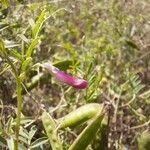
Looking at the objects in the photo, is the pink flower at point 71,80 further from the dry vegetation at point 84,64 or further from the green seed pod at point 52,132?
the green seed pod at point 52,132

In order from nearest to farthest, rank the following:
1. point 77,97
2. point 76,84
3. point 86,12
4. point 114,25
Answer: point 76,84 → point 77,97 → point 114,25 → point 86,12

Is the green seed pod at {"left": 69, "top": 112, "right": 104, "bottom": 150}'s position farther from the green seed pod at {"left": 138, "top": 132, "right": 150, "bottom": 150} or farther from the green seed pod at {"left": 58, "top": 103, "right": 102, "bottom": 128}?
the green seed pod at {"left": 138, "top": 132, "right": 150, "bottom": 150}

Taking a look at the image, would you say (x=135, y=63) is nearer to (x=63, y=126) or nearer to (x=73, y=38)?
(x=73, y=38)

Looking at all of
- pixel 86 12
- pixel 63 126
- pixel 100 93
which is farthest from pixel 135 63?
pixel 63 126

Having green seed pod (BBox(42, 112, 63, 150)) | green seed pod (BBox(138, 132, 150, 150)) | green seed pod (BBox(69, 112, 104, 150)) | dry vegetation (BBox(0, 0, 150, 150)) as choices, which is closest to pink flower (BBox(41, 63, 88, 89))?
dry vegetation (BBox(0, 0, 150, 150))

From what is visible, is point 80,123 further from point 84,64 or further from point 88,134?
point 84,64

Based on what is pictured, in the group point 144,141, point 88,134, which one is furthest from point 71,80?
point 144,141
